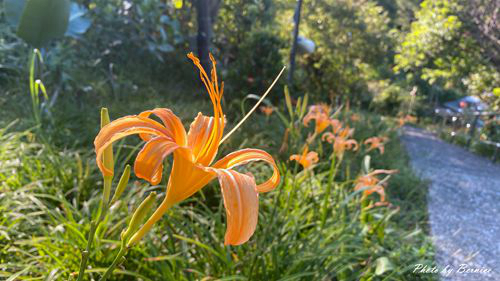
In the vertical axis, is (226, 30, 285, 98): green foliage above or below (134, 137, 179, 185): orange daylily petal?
below

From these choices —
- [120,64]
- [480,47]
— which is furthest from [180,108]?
[480,47]

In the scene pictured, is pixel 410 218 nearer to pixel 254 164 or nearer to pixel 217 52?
pixel 254 164

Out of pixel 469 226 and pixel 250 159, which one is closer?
pixel 250 159

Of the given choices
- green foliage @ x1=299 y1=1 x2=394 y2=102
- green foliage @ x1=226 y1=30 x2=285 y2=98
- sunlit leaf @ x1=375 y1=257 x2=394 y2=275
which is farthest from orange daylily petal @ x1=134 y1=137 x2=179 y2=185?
green foliage @ x1=299 y1=1 x2=394 y2=102

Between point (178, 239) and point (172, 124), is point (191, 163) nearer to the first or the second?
point (172, 124)

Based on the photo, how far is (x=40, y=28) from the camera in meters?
2.25

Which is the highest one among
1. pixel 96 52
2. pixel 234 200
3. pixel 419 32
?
pixel 419 32

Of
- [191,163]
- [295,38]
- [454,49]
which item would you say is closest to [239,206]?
[191,163]

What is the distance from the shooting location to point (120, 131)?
1.63 feet

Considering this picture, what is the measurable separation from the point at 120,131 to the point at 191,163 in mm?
111

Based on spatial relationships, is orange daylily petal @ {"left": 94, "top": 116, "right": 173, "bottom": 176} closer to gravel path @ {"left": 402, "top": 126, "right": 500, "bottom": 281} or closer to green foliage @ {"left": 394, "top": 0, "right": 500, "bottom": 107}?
gravel path @ {"left": 402, "top": 126, "right": 500, "bottom": 281}

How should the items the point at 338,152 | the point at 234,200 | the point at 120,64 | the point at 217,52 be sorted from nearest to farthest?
the point at 234,200 < the point at 338,152 < the point at 120,64 < the point at 217,52

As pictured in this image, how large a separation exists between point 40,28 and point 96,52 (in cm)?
234

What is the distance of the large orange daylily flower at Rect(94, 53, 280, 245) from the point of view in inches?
17.8
